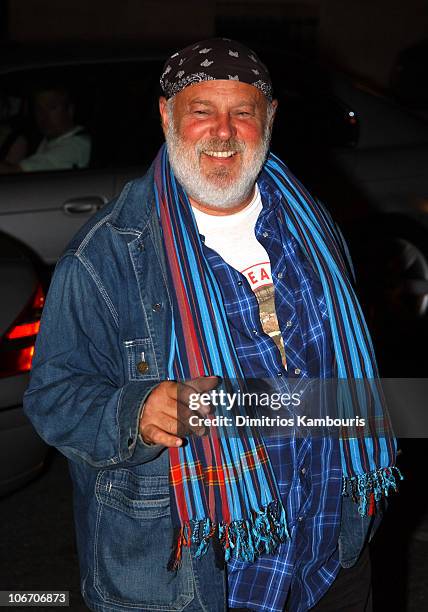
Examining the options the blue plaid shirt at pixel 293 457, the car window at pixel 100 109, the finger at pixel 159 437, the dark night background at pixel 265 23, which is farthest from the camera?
the dark night background at pixel 265 23

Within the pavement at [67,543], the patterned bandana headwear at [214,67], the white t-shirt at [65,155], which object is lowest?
the pavement at [67,543]

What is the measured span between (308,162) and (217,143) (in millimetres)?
3783

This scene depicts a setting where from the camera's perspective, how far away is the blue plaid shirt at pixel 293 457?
8.14ft

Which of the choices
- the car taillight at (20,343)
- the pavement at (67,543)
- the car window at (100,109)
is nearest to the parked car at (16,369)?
the car taillight at (20,343)

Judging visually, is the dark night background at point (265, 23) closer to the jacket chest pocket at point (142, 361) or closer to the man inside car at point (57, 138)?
the man inside car at point (57, 138)

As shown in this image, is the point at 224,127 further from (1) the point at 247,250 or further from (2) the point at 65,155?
(2) the point at 65,155

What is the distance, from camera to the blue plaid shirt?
8.14 ft

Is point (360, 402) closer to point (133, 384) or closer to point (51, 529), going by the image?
point (133, 384)

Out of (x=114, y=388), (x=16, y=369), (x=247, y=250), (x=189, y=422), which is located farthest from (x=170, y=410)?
(x=16, y=369)

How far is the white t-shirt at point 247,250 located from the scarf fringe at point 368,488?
33cm

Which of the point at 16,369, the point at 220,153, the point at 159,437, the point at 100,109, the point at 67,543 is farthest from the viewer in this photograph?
the point at 100,109

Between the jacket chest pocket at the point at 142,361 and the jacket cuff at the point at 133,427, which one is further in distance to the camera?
the jacket chest pocket at the point at 142,361

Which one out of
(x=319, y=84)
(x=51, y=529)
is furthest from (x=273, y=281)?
(x=319, y=84)

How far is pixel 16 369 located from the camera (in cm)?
423
